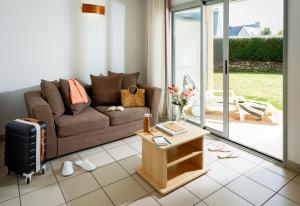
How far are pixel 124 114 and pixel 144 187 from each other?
4.14 feet

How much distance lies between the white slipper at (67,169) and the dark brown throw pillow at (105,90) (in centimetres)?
120

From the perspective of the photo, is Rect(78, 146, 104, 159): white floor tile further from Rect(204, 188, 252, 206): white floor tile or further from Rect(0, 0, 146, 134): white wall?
Rect(204, 188, 252, 206): white floor tile

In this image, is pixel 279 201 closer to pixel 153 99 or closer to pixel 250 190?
pixel 250 190

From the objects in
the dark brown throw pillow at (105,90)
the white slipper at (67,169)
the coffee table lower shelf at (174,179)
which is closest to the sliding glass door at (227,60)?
the coffee table lower shelf at (174,179)

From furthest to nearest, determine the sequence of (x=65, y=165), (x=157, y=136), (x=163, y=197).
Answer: (x=65, y=165) < (x=157, y=136) < (x=163, y=197)

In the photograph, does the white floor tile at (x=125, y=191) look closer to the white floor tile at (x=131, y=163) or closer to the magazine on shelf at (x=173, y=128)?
the white floor tile at (x=131, y=163)

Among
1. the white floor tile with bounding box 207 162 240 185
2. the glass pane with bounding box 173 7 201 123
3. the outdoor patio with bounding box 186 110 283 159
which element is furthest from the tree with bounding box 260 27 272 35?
the white floor tile with bounding box 207 162 240 185

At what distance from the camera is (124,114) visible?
3.18 m

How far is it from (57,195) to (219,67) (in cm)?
264

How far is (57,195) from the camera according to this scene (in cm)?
205

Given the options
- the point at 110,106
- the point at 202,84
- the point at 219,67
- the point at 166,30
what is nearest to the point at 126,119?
the point at 110,106

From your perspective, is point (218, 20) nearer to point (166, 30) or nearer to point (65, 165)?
point (166, 30)

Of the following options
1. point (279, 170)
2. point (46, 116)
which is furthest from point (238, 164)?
point (46, 116)

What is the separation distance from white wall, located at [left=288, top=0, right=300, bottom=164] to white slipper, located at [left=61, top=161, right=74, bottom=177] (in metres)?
2.43
